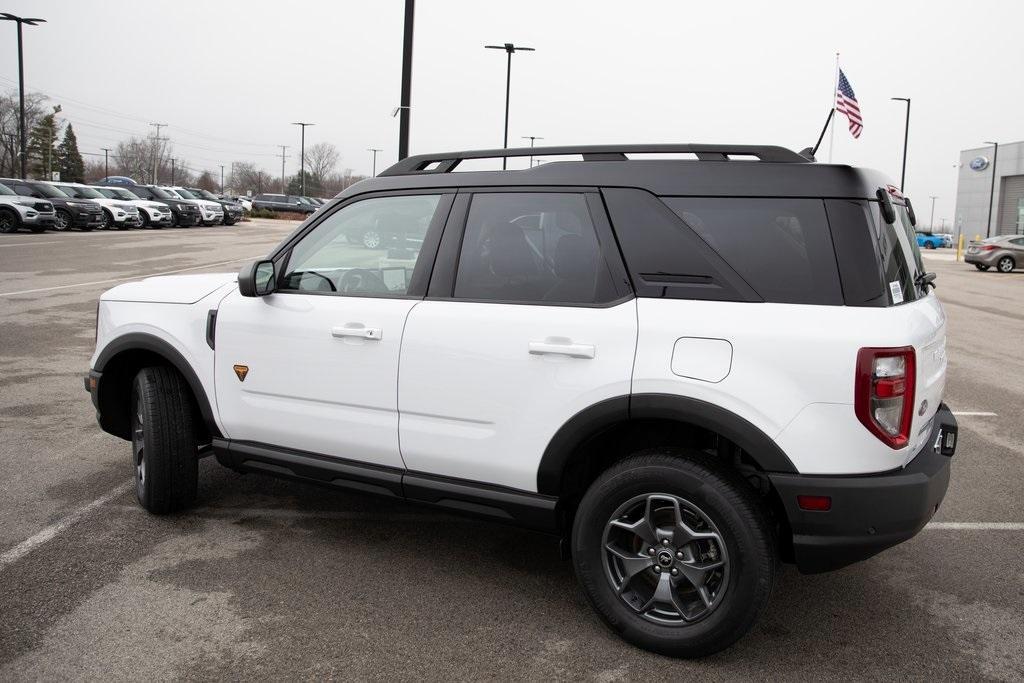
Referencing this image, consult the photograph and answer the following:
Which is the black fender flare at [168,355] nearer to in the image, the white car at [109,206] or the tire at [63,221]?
the tire at [63,221]

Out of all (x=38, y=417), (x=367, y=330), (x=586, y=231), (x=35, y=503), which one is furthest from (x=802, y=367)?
(x=38, y=417)

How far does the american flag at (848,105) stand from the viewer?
50.3 feet

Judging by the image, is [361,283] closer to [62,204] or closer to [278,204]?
[62,204]

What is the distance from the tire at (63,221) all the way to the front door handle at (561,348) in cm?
3081

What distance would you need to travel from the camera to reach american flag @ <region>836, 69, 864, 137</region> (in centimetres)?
1533

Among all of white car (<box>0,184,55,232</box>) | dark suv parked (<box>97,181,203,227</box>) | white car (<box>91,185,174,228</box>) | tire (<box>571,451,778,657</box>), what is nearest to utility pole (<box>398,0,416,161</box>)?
tire (<box>571,451,778,657</box>)

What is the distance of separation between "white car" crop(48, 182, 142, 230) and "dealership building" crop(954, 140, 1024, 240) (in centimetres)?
5434

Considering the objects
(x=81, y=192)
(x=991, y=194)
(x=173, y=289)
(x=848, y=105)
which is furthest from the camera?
(x=991, y=194)

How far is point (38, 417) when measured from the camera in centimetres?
640

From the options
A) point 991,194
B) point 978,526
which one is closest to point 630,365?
point 978,526

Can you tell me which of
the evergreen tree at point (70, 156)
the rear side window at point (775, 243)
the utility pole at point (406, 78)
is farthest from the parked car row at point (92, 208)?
the evergreen tree at point (70, 156)

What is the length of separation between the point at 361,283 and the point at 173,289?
1.18 metres

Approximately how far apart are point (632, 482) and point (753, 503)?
430mm

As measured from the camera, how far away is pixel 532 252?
3.53 meters
